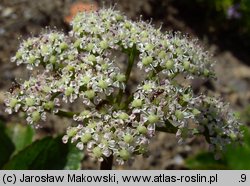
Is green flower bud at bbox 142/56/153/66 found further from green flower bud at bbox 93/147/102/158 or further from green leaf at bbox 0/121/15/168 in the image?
green leaf at bbox 0/121/15/168

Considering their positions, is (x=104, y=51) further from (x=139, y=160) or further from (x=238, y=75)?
(x=238, y=75)

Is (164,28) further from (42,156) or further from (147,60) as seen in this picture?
(147,60)

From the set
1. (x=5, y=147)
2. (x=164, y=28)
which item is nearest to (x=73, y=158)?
(x=5, y=147)

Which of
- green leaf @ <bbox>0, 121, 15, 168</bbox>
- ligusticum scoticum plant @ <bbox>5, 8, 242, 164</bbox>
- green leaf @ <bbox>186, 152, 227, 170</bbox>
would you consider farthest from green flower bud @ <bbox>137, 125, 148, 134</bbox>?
green leaf @ <bbox>186, 152, 227, 170</bbox>

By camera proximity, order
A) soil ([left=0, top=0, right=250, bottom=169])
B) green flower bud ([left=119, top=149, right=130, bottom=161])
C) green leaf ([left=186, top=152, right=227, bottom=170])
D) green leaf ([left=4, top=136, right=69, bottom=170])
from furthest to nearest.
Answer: soil ([left=0, top=0, right=250, bottom=169]), green leaf ([left=186, top=152, right=227, bottom=170]), green leaf ([left=4, top=136, right=69, bottom=170]), green flower bud ([left=119, top=149, right=130, bottom=161])

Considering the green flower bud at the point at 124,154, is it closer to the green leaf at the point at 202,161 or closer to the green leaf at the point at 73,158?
the green leaf at the point at 73,158

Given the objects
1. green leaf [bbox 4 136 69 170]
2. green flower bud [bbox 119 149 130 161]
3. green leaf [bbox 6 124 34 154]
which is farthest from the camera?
green leaf [bbox 6 124 34 154]
